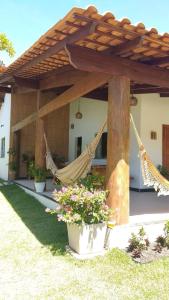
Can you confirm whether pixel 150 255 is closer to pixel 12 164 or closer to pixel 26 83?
pixel 26 83

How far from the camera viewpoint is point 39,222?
5344 mm

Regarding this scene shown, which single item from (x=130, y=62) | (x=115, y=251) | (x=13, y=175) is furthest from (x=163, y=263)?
(x=13, y=175)

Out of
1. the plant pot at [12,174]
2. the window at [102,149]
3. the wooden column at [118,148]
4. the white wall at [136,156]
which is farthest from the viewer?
the plant pot at [12,174]

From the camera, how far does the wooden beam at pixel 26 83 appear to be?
7.02m

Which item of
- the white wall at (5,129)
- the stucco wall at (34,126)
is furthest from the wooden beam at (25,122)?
the white wall at (5,129)

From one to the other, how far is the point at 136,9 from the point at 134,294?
5.40 m

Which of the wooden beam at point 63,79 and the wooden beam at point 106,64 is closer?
the wooden beam at point 106,64

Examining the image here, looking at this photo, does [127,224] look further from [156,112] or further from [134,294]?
[156,112]

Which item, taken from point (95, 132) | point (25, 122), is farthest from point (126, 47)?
point (95, 132)

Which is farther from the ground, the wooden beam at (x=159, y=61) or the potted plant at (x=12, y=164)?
the wooden beam at (x=159, y=61)

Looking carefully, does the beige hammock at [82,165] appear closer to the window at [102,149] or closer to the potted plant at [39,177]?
the potted plant at [39,177]

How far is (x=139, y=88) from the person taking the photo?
23.6 ft

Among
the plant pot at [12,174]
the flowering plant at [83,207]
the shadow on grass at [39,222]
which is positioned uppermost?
the flowering plant at [83,207]

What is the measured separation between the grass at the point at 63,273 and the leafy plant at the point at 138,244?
0.12 meters
